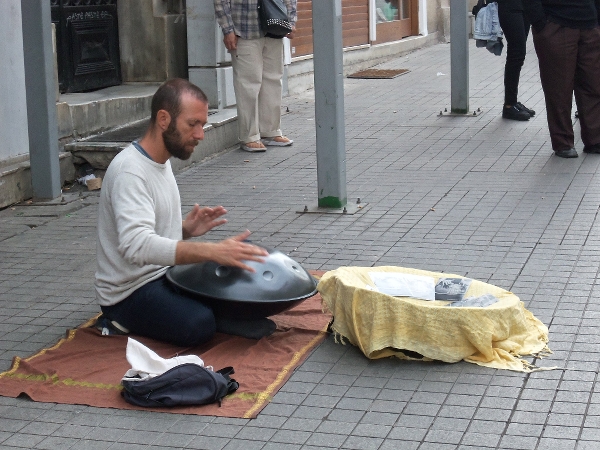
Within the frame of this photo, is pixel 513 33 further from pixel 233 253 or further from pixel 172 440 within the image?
pixel 172 440

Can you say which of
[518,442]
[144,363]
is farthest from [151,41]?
[518,442]

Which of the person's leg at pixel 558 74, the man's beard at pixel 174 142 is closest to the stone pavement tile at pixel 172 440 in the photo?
the man's beard at pixel 174 142

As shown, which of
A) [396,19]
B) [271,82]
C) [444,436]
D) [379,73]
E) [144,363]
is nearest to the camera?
[444,436]

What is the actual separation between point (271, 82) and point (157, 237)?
17.5ft

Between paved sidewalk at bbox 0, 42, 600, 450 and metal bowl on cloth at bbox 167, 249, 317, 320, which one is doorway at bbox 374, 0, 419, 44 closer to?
paved sidewalk at bbox 0, 42, 600, 450

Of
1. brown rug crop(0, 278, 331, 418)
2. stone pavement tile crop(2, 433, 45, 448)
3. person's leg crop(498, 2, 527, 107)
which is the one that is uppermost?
person's leg crop(498, 2, 527, 107)

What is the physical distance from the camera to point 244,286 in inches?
184

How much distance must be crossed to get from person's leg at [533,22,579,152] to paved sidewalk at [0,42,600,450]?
0.23 m

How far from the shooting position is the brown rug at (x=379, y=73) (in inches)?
564

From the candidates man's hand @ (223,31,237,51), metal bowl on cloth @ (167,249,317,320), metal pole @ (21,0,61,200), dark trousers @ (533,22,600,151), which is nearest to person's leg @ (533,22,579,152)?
dark trousers @ (533,22,600,151)

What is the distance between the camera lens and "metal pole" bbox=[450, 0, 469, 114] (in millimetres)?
10891

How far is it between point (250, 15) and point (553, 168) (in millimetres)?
3006

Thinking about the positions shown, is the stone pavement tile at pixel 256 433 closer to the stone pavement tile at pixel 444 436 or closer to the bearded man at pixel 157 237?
the stone pavement tile at pixel 444 436

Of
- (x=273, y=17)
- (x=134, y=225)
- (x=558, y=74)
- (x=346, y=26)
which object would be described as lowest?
(x=134, y=225)
